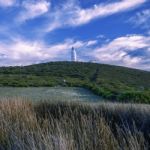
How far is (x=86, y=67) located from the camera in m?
70.4

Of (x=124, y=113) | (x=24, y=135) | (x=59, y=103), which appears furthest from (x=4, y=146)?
(x=59, y=103)

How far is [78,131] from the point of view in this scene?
6973 mm

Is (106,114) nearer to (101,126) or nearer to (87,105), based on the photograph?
(87,105)

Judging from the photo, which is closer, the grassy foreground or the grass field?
the grassy foreground

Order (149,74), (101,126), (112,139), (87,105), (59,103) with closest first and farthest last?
(112,139), (101,126), (87,105), (59,103), (149,74)

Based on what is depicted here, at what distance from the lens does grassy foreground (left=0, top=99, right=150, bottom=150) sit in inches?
240

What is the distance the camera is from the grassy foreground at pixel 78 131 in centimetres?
611

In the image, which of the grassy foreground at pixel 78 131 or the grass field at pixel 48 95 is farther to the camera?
the grass field at pixel 48 95

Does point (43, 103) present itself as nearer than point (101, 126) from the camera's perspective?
No

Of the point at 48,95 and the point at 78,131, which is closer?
the point at 78,131

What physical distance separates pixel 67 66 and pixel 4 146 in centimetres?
6337

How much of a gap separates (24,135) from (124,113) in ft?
13.4

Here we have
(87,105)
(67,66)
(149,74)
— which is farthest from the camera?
(67,66)

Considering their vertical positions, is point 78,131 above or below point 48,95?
above
